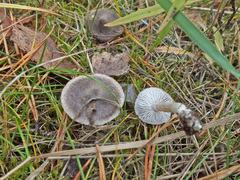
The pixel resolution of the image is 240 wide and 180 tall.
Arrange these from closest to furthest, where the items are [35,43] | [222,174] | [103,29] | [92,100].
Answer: [222,174] → [92,100] → [35,43] → [103,29]

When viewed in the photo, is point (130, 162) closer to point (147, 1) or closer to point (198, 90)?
point (198, 90)

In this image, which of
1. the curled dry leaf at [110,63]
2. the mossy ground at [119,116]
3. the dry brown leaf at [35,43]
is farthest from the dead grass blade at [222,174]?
the dry brown leaf at [35,43]

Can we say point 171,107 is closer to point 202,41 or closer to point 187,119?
point 187,119

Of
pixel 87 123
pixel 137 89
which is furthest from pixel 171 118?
pixel 87 123

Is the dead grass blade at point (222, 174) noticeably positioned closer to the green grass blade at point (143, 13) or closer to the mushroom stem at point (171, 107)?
the mushroom stem at point (171, 107)

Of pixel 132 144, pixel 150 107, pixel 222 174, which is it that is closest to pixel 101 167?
pixel 132 144

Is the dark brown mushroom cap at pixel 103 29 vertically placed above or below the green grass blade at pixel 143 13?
below
